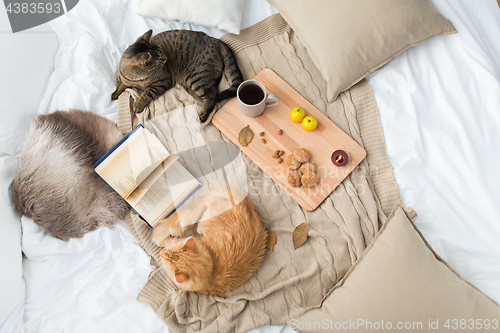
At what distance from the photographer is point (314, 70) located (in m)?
1.05

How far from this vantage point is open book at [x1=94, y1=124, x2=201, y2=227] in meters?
0.91

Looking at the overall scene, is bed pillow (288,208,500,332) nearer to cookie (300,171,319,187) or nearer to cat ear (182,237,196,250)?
cookie (300,171,319,187)

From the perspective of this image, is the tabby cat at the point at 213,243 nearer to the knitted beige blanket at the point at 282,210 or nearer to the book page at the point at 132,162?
the knitted beige blanket at the point at 282,210

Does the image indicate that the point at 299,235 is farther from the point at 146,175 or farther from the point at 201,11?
the point at 201,11

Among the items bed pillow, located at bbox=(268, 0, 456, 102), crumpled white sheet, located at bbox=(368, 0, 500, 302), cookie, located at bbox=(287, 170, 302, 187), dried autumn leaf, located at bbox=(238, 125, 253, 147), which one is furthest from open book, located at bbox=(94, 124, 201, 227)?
crumpled white sheet, located at bbox=(368, 0, 500, 302)

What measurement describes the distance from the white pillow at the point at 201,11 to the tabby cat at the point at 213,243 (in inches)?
27.0

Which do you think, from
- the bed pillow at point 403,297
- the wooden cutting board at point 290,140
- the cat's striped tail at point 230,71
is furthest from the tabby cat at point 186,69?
the bed pillow at point 403,297

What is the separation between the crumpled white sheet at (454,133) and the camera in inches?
32.4

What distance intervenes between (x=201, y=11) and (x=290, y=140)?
634 millimetres

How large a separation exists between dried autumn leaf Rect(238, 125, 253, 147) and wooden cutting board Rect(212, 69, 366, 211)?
0.05 ft

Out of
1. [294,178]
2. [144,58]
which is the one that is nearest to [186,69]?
[144,58]

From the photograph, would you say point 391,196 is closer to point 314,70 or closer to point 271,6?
point 314,70

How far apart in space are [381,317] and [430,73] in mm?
871

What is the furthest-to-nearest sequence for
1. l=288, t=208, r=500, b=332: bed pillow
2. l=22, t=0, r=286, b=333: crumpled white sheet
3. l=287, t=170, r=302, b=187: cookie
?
l=287, t=170, r=302, b=187: cookie < l=22, t=0, r=286, b=333: crumpled white sheet < l=288, t=208, r=500, b=332: bed pillow
